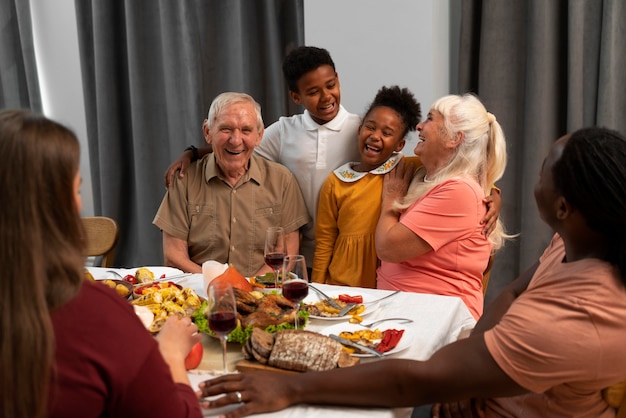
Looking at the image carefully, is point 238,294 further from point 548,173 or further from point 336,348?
point 548,173

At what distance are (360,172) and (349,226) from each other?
0.79ft

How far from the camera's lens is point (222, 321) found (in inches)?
53.5

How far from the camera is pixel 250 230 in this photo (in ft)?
8.77

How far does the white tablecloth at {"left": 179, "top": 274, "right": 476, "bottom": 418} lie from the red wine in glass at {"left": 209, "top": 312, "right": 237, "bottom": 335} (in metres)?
0.16

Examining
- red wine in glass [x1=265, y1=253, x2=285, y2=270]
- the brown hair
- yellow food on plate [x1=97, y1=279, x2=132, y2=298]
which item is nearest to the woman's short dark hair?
red wine in glass [x1=265, y1=253, x2=285, y2=270]

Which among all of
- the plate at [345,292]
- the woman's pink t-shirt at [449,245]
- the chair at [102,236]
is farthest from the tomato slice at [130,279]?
the woman's pink t-shirt at [449,245]

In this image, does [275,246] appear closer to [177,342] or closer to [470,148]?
Answer: [177,342]

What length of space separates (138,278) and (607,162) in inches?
59.2

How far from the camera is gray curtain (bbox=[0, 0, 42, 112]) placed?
4.45 metres

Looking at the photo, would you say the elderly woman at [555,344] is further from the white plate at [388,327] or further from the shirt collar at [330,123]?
the shirt collar at [330,123]

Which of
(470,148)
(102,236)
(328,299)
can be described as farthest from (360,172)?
(102,236)

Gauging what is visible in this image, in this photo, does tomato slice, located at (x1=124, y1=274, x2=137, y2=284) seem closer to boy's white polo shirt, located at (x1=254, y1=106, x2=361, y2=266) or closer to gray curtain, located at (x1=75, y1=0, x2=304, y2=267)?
boy's white polo shirt, located at (x1=254, y1=106, x2=361, y2=266)

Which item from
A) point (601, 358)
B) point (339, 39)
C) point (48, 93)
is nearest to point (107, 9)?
point (48, 93)

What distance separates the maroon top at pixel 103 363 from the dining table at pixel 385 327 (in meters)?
0.31
